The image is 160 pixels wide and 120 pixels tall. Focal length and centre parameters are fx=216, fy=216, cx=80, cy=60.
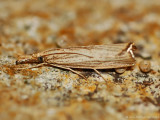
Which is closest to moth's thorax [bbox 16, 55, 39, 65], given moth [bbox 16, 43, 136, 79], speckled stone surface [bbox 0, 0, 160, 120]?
moth [bbox 16, 43, 136, 79]

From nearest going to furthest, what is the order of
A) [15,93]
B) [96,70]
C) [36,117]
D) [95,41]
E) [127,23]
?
[36,117]
[15,93]
[96,70]
[95,41]
[127,23]

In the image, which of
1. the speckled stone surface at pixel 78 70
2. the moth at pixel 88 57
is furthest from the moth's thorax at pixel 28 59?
the speckled stone surface at pixel 78 70

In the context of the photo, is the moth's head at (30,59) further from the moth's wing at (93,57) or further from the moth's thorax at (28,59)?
the moth's wing at (93,57)

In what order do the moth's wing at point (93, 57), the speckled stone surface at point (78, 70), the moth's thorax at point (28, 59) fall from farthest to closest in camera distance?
the moth's thorax at point (28, 59), the moth's wing at point (93, 57), the speckled stone surface at point (78, 70)

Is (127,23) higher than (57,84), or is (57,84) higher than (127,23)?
(127,23)

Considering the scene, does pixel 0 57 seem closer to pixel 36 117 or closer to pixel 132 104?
pixel 36 117

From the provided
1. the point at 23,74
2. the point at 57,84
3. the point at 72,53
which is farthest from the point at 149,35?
the point at 23,74

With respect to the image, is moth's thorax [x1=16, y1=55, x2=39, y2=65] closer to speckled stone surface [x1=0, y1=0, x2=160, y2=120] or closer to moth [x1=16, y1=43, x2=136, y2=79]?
moth [x1=16, y1=43, x2=136, y2=79]
